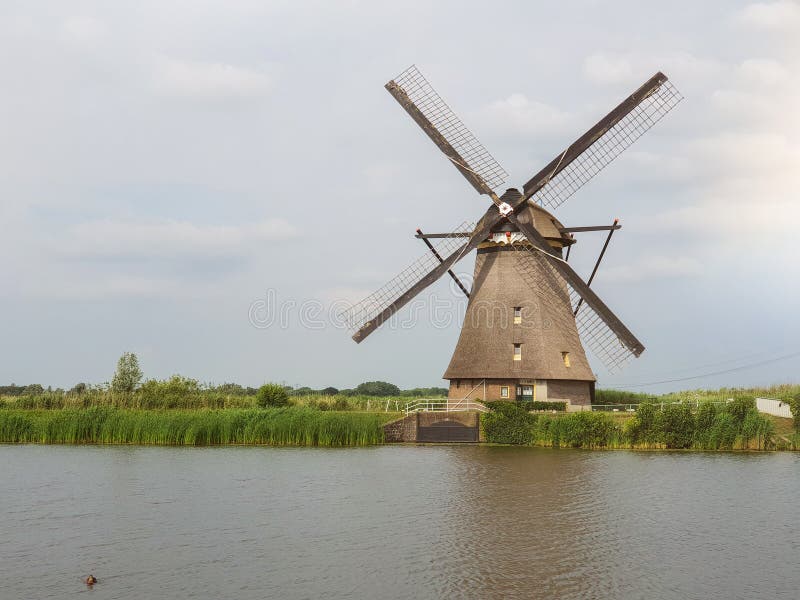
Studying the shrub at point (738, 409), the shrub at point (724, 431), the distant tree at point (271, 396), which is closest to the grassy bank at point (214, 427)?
the distant tree at point (271, 396)

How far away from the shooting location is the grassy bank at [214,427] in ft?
96.0

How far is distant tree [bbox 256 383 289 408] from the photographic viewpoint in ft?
111

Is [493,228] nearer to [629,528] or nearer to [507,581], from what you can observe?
[629,528]

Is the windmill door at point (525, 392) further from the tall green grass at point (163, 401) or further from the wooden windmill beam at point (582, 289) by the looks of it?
the tall green grass at point (163, 401)

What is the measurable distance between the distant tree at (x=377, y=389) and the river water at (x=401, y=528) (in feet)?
164

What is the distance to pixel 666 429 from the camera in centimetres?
2742

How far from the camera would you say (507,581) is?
1181 cm

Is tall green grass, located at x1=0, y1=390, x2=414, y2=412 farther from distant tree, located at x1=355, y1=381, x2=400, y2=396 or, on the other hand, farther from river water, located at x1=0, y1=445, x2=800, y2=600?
distant tree, located at x1=355, y1=381, x2=400, y2=396

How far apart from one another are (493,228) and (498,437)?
795 centimetres

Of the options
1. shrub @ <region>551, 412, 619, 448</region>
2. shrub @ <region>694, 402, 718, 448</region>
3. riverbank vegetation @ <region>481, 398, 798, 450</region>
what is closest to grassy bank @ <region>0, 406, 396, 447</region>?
riverbank vegetation @ <region>481, 398, 798, 450</region>

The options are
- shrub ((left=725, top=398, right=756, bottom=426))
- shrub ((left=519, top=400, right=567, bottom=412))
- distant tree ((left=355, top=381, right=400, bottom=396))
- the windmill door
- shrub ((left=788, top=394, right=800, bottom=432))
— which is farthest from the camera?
distant tree ((left=355, top=381, right=400, bottom=396))

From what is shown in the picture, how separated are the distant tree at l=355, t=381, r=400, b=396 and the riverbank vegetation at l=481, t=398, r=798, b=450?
150ft

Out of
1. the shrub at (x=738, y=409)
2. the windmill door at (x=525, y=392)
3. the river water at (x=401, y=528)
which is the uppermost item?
the windmill door at (x=525, y=392)

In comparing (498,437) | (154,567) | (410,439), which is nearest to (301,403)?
(410,439)
